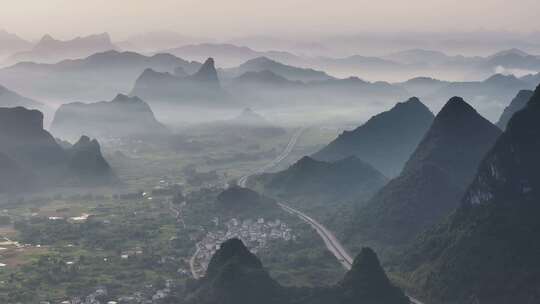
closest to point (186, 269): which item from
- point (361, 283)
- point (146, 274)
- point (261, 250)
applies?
point (146, 274)

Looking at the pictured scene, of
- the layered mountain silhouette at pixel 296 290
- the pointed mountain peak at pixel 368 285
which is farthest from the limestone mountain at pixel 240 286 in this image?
the pointed mountain peak at pixel 368 285

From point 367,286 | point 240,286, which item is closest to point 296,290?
point 240,286

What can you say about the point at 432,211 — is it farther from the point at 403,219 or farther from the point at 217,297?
the point at 217,297

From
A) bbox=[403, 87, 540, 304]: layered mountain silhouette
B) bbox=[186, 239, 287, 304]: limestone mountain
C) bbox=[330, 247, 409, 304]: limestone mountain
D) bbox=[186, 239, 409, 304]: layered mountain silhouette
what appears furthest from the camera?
bbox=[403, 87, 540, 304]: layered mountain silhouette

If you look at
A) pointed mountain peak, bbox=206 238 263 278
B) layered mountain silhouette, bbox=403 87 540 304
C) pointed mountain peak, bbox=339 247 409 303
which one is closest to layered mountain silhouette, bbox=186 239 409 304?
pointed mountain peak, bbox=339 247 409 303

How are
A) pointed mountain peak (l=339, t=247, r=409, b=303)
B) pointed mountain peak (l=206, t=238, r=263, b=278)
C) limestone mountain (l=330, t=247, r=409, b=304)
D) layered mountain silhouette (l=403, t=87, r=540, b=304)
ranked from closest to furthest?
limestone mountain (l=330, t=247, r=409, b=304) < pointed mountain peak (l=339, t=247, r=409, b=303) < layered mountain silhouette (l=403, t=87, r=540, b=304) < pointed mountain peak (l=206, t=238, r=263, b=278)

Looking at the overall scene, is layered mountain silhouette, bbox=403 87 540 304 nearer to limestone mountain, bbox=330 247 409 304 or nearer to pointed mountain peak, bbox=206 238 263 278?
limestone mountain, bbox=330 247 409 304
